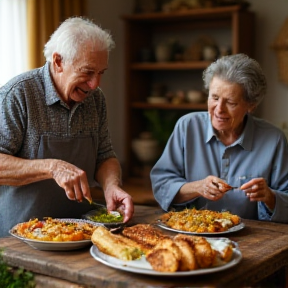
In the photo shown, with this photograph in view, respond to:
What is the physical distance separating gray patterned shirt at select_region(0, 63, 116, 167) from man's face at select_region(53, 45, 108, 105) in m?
0.04

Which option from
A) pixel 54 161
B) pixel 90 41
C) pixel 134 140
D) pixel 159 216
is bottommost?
pixel 134 140

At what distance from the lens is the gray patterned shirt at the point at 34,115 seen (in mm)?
2221

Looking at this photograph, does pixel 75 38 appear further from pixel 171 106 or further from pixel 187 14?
pixel 171 106

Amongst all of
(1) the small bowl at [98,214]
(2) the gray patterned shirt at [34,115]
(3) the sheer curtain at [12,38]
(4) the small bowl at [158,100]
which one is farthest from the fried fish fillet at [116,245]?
(4) the small bowl at [158,100]

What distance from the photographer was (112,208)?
2326 millimetres

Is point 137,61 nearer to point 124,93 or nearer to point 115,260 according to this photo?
point 124,93

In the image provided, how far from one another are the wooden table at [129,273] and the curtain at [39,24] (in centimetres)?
257

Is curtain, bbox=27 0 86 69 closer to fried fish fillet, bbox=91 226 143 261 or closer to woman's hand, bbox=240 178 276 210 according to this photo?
woman's hand, bbox=240 178 276 210

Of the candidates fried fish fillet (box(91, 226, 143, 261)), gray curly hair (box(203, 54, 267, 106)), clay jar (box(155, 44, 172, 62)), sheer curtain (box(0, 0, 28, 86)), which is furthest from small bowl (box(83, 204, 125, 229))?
clay jar (box(155, 44, 172, 62))

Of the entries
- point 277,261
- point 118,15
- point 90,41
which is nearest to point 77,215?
point 90,41

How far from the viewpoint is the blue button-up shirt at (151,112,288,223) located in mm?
2586

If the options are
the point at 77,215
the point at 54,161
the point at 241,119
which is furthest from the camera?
the point at 241,119

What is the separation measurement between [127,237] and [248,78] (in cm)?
104

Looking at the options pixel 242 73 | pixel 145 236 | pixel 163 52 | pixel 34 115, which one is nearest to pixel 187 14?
pixel 163 52
